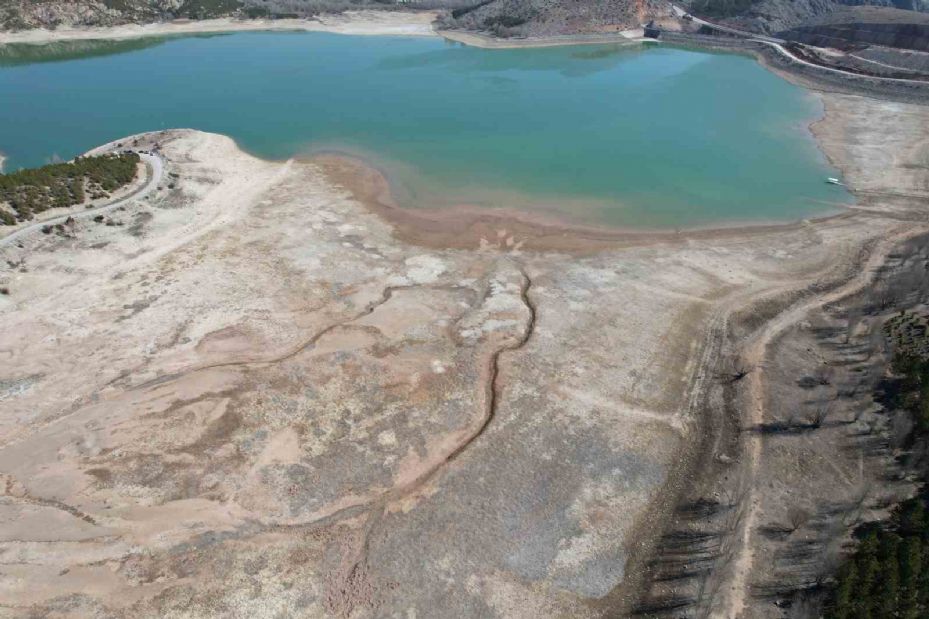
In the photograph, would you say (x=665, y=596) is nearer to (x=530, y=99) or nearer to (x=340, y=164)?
(x=340, y=164)

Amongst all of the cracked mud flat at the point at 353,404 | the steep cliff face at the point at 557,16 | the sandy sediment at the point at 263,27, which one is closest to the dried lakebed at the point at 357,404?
the cracked mud flat at the point at 353,404

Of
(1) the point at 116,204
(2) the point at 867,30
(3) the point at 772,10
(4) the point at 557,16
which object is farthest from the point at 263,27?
(2) the point at 867,30

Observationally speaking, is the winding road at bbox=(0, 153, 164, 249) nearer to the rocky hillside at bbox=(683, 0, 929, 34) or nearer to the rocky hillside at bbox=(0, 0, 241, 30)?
the rocky hillside at bbox=(0, 0, 241, 30)

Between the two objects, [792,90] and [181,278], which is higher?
[792,90]

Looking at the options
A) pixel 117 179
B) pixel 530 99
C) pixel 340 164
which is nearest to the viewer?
pixel 117 179

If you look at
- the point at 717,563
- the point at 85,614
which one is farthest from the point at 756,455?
the point at 85,614

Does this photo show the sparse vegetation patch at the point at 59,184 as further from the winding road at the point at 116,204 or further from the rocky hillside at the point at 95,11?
the rocky hillside at the point at 95,11
